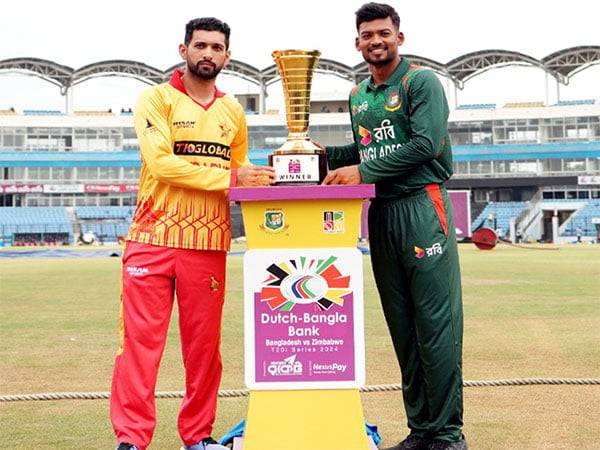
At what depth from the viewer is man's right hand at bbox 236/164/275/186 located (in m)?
3.10

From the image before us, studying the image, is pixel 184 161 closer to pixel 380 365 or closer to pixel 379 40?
pixel 379 40

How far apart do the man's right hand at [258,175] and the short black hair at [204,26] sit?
2.14ft

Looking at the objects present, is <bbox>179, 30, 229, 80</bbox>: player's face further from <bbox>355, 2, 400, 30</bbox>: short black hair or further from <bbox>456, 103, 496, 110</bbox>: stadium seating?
<bbox>456, 103, 496, 110</bbox>: stadium seating

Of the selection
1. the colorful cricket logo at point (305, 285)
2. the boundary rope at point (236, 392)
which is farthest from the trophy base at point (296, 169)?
the boundary rope at point (236, 392)

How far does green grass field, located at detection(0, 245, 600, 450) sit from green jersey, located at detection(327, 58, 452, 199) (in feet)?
4.27

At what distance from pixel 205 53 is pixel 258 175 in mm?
629

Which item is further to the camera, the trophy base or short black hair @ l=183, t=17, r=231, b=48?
short black hair @ l=183, t=17, r=231, b=48

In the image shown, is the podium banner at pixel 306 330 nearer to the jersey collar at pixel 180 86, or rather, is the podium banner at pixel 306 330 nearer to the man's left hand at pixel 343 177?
the man's left hand at pixel 343 177

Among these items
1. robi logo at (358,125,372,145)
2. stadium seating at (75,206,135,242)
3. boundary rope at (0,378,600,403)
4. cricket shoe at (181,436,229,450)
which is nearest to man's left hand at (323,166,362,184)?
robi logo at (358,125,372,145)

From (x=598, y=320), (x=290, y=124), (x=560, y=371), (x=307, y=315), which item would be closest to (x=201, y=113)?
(x=290, y=124)

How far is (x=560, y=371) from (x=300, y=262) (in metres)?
3.09

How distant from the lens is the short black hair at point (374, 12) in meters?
3.21

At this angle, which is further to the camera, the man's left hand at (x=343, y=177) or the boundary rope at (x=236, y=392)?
the boundary rope at (x=236, y=392)

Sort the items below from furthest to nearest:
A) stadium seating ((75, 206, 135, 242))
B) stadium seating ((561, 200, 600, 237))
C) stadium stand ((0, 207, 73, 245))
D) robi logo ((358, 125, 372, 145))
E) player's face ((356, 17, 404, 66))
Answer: stadium seating ((75, 206, 135, 242))
stadium stand ((0, 207, 73, 245))
stadium seating ((561, 200, 600, 237))
robi logo ((358, 125, 372, 145))
player's face ((356, 17, 404, 66))
